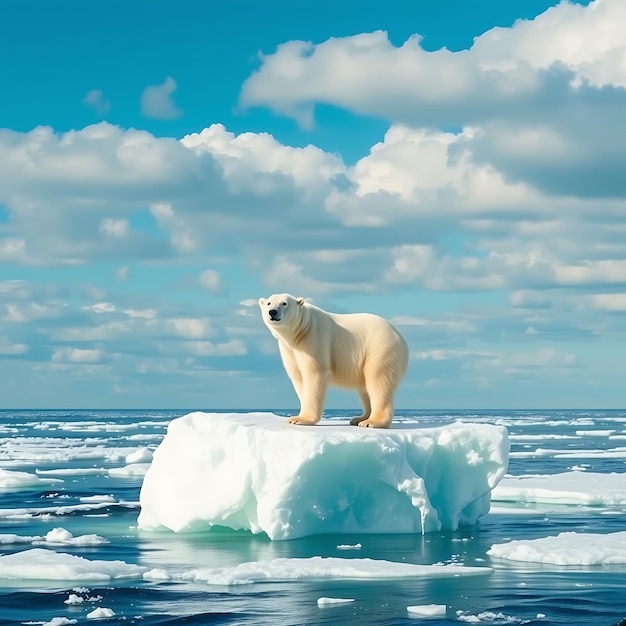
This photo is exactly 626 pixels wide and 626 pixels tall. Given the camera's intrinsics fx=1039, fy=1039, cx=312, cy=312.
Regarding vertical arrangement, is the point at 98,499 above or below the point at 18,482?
below

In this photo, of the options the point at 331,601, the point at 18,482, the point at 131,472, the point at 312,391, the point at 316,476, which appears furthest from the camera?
the point at 131,472

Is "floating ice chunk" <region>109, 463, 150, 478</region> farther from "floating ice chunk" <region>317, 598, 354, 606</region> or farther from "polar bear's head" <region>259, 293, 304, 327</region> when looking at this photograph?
"floating ice chunk" <region>317, 598, 354, 606</region>

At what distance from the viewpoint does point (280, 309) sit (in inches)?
496

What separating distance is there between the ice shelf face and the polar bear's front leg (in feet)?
0.82

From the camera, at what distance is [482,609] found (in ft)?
29.0

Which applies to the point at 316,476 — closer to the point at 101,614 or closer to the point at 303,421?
the point at 303,421

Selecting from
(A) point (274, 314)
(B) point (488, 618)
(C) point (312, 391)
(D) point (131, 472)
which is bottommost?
(B) point (488, 618)

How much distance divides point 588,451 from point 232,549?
25175 mm

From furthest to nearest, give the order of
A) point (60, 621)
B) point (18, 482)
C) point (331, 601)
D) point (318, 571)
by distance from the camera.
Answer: point (18, 482), point (318, 571), point (331, 601), point (60, 621)

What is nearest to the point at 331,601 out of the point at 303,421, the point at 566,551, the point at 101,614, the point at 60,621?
the point at 101,614

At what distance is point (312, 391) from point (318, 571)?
10.3 feet

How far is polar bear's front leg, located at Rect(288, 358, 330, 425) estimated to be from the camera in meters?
12.9

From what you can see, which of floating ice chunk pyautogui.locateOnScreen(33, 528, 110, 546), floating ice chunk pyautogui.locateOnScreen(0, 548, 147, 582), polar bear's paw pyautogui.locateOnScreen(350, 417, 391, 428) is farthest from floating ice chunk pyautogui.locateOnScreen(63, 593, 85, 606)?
polar bear's paw pyautogui.locateOnScreen(350, 417, 391, 428)

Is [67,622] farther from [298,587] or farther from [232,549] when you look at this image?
[232,549]
